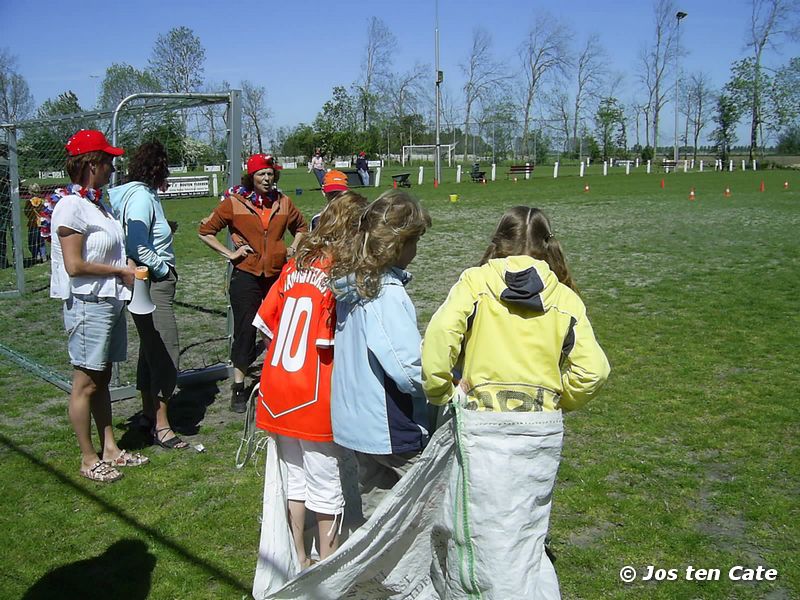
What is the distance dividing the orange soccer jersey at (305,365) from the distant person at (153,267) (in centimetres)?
202

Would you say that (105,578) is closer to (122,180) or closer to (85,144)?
(85,144)

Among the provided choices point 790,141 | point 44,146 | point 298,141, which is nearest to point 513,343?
point 44,146

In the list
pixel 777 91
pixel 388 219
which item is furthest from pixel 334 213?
pixel 777 91

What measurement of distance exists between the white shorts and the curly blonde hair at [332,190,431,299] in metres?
0.80

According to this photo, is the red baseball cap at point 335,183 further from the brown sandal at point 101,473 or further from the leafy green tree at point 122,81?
the leafy green tree at point 122,81

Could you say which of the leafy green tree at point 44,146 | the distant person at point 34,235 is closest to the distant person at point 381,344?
the leafy green tree at point 44,146

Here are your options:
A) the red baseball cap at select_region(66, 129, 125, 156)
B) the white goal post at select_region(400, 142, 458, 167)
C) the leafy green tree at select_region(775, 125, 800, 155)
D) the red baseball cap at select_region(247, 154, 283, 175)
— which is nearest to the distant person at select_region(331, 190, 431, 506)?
the red baseball cap at select_region(66, 129, 125, 156)

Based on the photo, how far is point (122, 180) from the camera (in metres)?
6.57

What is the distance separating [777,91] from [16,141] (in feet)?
218

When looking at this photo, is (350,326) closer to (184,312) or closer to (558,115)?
(184,312)

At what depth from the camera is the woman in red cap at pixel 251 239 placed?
5559mm

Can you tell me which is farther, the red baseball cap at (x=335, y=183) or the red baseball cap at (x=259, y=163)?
the red baseball cap at (x=259, y=163)

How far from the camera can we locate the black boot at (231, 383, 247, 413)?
227 inches

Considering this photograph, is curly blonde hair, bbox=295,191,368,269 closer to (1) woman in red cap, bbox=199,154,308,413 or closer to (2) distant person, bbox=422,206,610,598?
(2) distant person, bbox=422,206,610,598
